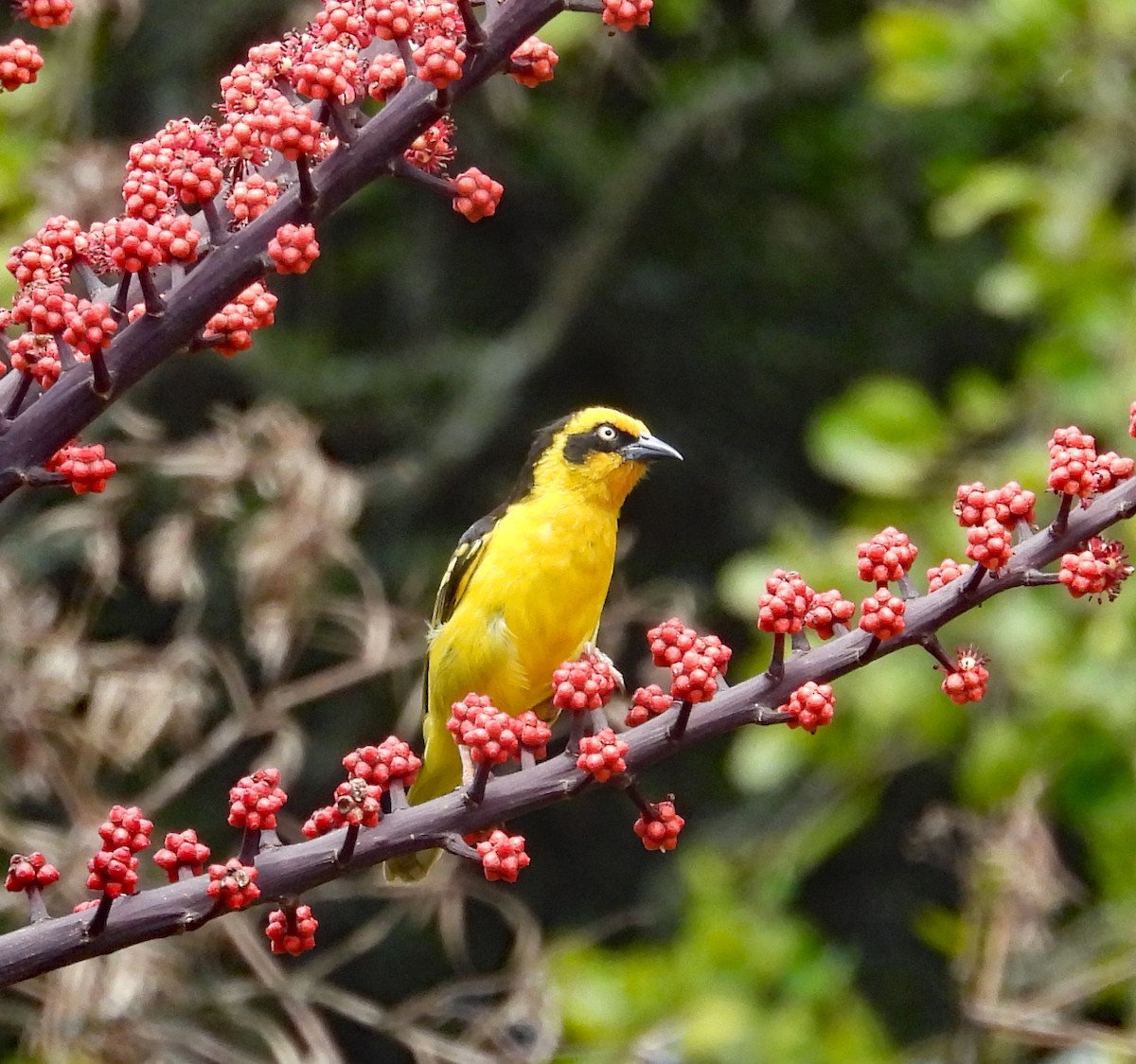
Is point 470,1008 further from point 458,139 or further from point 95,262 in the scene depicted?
point 458,139

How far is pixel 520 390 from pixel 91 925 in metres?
7.66

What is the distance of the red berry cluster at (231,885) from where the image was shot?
2.12m

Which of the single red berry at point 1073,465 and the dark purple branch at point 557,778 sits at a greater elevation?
the single red berry at point 1073,465

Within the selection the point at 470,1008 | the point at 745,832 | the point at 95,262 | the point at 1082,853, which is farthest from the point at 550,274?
the point at 95,262

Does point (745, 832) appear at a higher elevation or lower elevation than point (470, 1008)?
higher

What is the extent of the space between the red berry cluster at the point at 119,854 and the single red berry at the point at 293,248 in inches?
25.7

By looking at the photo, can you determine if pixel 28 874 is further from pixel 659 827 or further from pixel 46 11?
pixel 46 11

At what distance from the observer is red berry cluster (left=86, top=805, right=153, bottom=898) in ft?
6.88

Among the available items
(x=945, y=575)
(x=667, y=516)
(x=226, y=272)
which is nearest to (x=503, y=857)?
(x=945, y=575)

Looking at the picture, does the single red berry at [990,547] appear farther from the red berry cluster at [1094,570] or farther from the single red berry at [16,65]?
the single red berry at [16,65]

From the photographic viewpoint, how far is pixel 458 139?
365 inches

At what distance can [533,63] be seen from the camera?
2.16 meters

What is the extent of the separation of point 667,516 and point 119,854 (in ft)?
27.9

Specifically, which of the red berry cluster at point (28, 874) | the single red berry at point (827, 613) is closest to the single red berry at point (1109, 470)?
the single red berry at point (827, 613)
